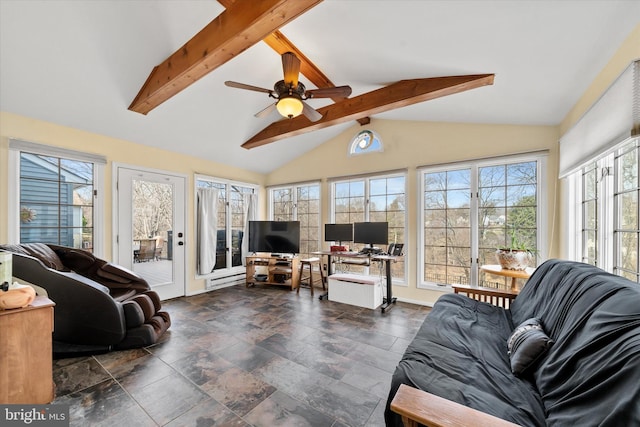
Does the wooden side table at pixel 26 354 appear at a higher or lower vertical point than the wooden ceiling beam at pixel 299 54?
lower

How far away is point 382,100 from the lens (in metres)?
3.04

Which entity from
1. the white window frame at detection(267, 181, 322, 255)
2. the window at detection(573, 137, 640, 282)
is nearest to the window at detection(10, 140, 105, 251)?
the white window frame at detection(267, 181, 322, 255)

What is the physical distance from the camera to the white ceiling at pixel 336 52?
1.68 meters

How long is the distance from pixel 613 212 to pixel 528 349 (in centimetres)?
158

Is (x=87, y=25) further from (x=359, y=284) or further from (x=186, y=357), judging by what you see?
(x=359, y=284)

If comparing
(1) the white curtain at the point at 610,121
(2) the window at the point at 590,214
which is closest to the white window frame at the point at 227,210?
(1) the white curtain at the point at 610,121

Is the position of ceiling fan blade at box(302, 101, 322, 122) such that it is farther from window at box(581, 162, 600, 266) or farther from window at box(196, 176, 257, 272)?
window at box(196, 176, 257, 272)

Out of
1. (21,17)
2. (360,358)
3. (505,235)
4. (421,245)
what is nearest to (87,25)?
(21,17)

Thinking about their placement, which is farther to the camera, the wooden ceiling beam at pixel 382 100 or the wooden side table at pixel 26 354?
the wooden ceiling beam at pixel 382 100

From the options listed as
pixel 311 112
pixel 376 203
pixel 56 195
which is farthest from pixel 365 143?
pixel 56 195

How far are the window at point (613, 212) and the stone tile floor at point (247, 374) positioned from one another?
1.84 m

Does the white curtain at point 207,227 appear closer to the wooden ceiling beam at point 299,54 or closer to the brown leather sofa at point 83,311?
the brown leather sofa at point 83,311

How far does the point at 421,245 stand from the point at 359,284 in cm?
115

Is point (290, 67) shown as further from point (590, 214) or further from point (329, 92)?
point (590, 214)
